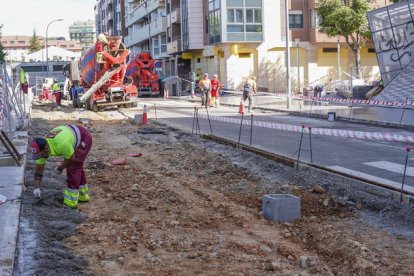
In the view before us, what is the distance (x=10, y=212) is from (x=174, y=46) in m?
51.6

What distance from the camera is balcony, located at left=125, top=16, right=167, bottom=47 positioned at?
63.3m

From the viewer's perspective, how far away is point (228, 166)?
11945mm

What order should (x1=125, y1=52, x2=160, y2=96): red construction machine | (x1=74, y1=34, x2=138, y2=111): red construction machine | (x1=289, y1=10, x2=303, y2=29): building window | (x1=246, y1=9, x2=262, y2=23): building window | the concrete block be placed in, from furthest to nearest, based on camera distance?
1. (x1=289, y1=10, x2=303, y2=29): building window
2. (x1=246, y1=9, x2=262, y2=23): building window
3. (x1=125, y1=52, x2=160, y2=96): red construction machine
4. (x1=74, y1=34, x2=138, y2=111): red construction machine
5. the concrete block

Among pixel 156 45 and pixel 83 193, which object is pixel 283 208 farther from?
pixel 156 45

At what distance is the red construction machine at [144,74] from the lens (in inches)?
1761

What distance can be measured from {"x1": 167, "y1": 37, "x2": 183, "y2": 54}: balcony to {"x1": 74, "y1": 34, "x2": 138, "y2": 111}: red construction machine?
25950mm

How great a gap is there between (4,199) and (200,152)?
6.64 metres

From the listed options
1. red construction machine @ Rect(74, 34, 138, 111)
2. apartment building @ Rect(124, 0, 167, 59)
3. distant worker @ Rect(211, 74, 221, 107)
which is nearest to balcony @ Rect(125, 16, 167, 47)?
apartment building @ Rect(124, 0, 167, 59)

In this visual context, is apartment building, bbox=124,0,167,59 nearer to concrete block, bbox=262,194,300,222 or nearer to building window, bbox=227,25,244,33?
building window, bbox=227,25,244,33

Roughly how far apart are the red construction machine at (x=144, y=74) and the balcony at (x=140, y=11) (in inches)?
823

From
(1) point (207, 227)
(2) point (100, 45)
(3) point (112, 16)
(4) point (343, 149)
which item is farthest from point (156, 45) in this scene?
(1) point (207, 227)

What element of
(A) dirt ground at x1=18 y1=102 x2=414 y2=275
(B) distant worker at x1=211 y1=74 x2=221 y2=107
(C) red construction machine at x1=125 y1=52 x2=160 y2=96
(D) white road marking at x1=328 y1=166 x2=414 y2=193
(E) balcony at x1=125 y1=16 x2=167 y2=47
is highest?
(E) balcony at x1=125 y1=16 x2=167 y2=47

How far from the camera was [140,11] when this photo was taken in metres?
76.8

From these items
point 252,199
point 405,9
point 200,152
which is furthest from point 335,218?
point 405,9
